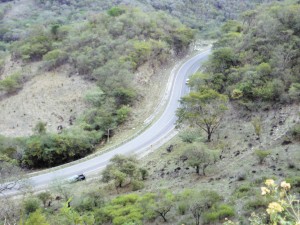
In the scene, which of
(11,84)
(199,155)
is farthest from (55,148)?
(11,84)

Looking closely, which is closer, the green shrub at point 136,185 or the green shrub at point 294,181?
the green shrub at point 294,181

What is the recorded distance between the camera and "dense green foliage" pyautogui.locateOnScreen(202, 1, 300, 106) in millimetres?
40688

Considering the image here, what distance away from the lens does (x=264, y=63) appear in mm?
43875

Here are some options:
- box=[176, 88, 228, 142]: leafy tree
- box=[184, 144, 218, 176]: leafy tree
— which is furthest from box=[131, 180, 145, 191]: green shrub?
box=[176, 88, 228, 142]: leafy tree

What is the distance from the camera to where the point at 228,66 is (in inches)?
2013

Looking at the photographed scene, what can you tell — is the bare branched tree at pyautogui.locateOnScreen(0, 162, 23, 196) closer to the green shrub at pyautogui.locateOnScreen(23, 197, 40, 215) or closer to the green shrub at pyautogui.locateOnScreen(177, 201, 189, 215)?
the green shrub at pyautogui.locateOnScreen(23, 197, 40, 215)

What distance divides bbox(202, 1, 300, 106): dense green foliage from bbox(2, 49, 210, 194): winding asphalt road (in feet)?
25.0

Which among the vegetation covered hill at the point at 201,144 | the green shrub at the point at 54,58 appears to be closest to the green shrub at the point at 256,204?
the vegetation covered hill at the point at 201,144

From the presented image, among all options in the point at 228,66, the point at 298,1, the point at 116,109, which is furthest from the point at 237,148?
the point at 298,1

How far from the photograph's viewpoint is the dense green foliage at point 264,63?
40.7 m

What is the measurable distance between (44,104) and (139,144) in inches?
811

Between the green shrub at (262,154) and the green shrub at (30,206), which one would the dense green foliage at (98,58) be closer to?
the green shrub at (30,206)

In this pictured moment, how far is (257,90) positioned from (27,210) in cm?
2676

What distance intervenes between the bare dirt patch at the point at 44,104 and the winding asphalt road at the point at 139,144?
12.3 m
